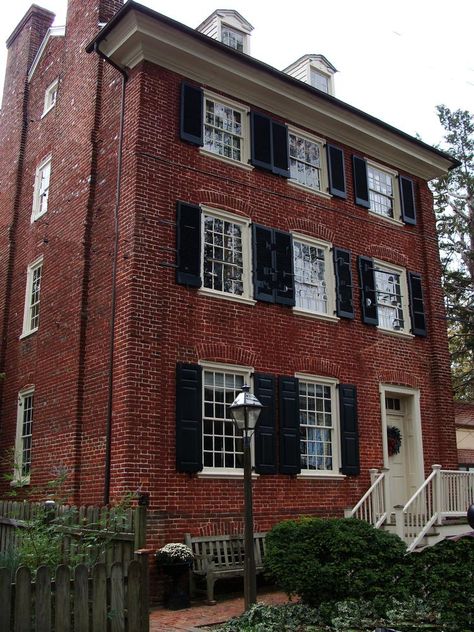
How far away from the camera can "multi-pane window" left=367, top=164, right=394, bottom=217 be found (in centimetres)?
1662

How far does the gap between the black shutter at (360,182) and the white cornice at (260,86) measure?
0.45 metres

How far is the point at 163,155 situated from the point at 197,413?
4.80 m

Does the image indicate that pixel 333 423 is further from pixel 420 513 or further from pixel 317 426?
pixel 420 513

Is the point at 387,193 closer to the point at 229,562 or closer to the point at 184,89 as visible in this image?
the point at 184,89

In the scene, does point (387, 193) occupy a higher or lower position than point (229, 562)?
higher

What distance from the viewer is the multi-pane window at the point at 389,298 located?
1573 centimetres

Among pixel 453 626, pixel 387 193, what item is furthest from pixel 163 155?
pixel 453 626

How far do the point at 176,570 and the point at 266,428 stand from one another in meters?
3.38

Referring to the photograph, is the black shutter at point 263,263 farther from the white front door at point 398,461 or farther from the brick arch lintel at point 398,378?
the white front door at point 398,461

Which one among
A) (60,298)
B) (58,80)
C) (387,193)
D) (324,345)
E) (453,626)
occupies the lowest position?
(453,626)

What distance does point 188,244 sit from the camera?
1235cm

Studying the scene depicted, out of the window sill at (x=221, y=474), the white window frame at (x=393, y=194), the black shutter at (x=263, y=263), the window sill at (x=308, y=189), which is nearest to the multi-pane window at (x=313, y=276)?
the black shutter at (x=263, y=263)

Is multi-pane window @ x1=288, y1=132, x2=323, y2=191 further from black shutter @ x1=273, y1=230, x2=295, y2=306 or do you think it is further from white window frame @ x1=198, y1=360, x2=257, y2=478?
white window frame @ x1=198, y1=360, x2=257, y2=478

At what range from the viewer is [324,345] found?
14094 mm
